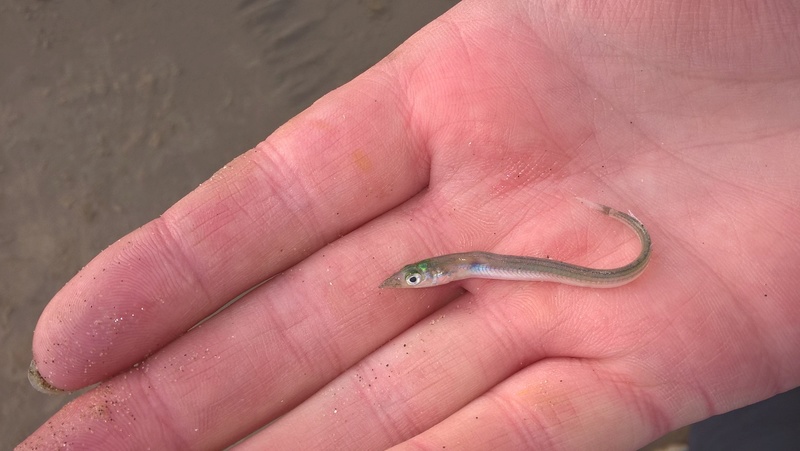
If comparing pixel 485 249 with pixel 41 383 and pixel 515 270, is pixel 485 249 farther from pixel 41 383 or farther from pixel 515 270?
pixel 41 383

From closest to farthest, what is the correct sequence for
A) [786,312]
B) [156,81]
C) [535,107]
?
[786,312], [535,107], [156,81]

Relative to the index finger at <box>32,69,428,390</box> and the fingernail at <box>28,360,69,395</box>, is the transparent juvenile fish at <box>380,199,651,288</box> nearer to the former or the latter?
the index finger at <box>32,69,428,390</box>

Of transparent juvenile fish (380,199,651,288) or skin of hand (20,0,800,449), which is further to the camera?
transparent juvenile fish (380,199,651,288)

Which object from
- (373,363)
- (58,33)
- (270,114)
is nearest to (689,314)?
(373,363)

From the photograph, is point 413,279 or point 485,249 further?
point 485,249

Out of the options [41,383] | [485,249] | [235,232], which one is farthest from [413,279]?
[41,383]

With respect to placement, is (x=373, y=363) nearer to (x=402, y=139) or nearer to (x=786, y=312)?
(x=402, y=139)

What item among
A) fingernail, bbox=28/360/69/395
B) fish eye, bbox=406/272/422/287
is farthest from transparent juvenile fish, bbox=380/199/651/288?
fingernail, bbox=28/360/69/395
